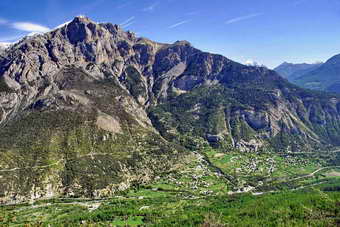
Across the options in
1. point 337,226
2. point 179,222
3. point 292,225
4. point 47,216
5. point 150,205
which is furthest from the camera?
point 150,205

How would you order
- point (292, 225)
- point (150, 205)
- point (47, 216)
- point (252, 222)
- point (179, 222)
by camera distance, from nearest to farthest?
1. point (292, 225)
2. point (252, 222)
3. point (179, 222)
4. point (47, 216)
5. point (150, 205)

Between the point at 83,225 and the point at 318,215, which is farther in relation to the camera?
the point at 83,225

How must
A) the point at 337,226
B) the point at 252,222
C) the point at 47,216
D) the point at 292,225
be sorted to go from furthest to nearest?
1. the point at 47,216
2. the point at 252,222
3. the point at 292,225
4. the point at 337,226

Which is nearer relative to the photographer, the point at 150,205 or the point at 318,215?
the point at 318,215

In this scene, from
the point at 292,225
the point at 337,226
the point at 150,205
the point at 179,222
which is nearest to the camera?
the point at 337,226

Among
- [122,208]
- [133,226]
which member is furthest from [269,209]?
[122,208]

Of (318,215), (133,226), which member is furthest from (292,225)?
(133,226)

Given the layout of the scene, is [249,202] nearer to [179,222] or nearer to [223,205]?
[223,205]

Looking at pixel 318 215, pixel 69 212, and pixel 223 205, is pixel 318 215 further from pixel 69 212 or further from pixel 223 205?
pixel 69 212

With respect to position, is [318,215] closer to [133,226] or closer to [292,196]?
[292,196]
